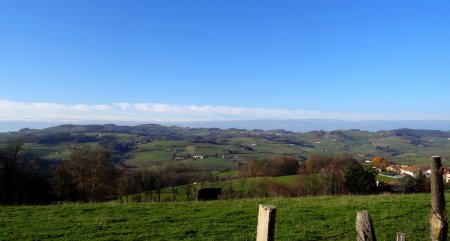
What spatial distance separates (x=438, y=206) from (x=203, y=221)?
11.3m

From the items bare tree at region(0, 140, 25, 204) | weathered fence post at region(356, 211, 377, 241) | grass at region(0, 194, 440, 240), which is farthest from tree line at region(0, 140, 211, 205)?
weathered fence post at region(356, 211, 377, 241)

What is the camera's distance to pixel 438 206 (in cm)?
513

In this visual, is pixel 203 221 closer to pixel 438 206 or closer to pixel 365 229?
pixel 365 229

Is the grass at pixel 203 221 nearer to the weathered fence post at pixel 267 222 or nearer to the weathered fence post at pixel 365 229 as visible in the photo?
the weathered fence post at pixel 365 229

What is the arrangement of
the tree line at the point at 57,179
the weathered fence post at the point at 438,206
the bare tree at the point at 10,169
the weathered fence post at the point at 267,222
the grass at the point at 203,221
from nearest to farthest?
1. the weathered fence post at the point at 267,222
2. the weathered fence post at the point at 438,206
3. the grass at the point at 203,221
4. the bare tree at the point at 10,169
5. the tree line at the point at 57,179

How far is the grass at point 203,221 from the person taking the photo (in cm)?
1299

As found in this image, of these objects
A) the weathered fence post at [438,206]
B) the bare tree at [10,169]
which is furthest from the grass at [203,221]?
the bare tree at [10,169]

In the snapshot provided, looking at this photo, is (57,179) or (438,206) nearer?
(438,206)

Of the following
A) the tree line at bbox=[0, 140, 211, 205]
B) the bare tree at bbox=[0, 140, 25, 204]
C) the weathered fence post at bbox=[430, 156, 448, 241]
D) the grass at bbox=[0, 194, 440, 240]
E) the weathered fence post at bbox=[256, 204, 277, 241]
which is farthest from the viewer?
the tree line at bbox=[0, 140, 211, 205]

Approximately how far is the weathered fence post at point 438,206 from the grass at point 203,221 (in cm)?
664

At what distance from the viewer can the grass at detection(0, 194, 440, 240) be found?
13.0 m

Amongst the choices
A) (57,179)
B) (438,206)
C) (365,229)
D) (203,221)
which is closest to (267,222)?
(365,229)

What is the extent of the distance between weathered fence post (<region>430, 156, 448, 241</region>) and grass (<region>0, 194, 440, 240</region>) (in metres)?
6.64

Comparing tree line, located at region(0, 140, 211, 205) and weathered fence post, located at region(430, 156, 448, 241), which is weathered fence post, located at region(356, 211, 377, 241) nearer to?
weathered fence post, located at region(430, 156, 448, 241)
